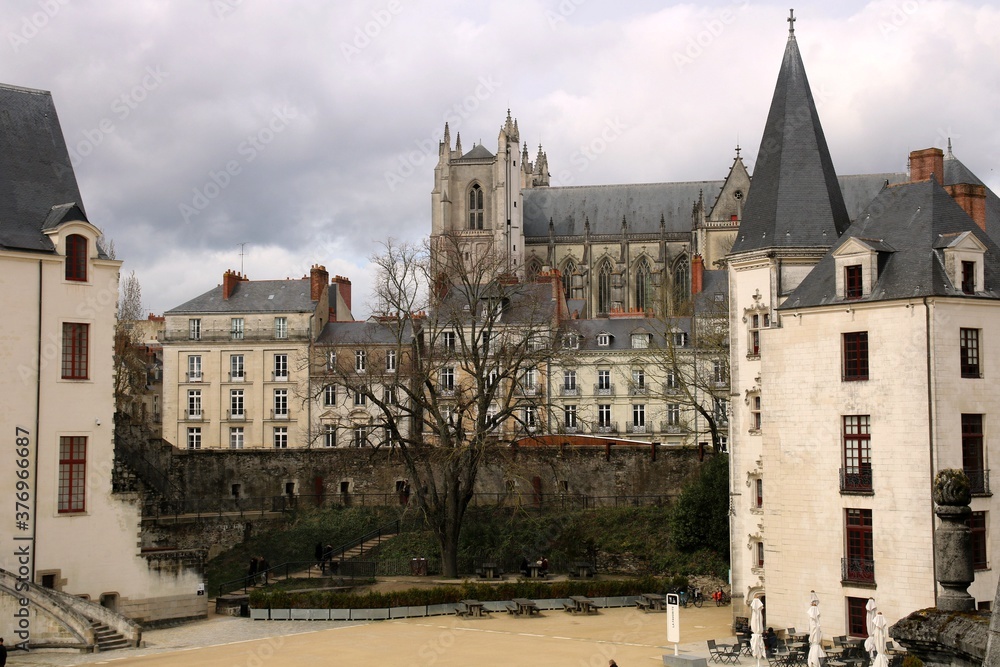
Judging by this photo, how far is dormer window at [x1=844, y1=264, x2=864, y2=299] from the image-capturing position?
29.5 m

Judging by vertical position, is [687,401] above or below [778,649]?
above

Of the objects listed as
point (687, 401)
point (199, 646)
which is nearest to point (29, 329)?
point (199, 646)

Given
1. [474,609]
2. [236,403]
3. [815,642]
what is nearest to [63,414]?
[474,609]

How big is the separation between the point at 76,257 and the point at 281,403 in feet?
86.7

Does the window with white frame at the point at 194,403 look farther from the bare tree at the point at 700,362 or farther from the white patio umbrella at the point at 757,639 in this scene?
the white patio umbrella at the point at 757,639

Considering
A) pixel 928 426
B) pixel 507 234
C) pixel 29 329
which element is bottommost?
pixel 928 426

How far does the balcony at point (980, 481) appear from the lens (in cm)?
2841

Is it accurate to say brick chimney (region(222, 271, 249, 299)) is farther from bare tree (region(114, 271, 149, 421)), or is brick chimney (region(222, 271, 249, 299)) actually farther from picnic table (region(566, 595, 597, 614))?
picnic table (region(566, 595, 597, 614))

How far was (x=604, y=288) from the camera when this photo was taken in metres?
94.6

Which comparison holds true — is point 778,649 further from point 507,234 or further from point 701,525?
point 507,234

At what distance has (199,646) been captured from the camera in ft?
92.1

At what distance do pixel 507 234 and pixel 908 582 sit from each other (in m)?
68.4

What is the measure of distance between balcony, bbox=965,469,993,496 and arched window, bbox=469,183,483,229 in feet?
228

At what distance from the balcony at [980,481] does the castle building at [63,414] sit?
20806mm
